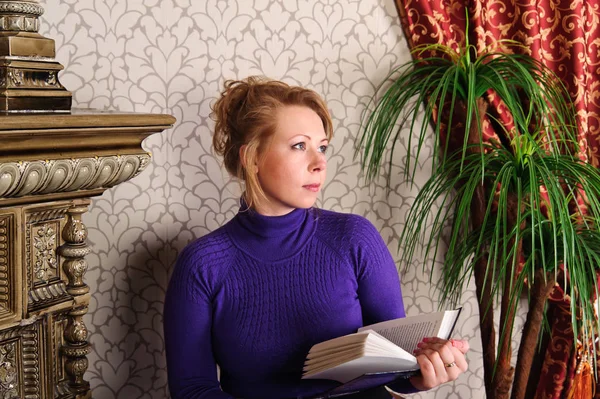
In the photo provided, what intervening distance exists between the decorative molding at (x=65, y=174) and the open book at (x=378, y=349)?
0.54 m

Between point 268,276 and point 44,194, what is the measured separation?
0.57 metres

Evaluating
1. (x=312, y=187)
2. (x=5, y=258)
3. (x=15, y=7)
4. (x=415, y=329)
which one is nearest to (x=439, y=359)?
(x=415, y=329)

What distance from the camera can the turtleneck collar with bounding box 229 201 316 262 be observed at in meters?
1.82

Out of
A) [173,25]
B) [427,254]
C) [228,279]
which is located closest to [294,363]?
[228,279]

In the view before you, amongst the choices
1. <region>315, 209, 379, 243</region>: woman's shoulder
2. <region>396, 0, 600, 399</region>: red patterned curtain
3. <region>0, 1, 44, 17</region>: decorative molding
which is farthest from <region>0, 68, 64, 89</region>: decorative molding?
<region>396, 0, 600, 399</region>: red patterned curtain

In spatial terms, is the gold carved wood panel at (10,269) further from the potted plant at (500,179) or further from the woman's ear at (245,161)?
the potted plant at (500,179)

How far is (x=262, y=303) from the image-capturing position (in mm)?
1811

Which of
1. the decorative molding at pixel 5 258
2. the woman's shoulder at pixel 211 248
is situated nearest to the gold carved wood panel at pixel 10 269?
the decorative molding at pixel 5 258

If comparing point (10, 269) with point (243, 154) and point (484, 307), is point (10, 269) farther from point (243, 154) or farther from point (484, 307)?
point (484, 307)

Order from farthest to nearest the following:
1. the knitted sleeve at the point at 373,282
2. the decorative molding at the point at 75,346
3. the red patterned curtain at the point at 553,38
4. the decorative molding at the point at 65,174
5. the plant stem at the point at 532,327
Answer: the red patterned curtain at the point at 553,38, the plant stem at the point at 532,327, the knitted sleeve at the point at 373,282, the decorative molding at the point at 75,346, the decorative molding at the point at 65,174

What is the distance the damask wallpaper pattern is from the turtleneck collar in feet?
1.12

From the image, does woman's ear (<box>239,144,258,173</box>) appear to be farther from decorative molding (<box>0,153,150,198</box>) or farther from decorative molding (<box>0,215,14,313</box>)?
decorative molding (<box>0,215,14,313</box>)

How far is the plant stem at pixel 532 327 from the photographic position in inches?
82.3

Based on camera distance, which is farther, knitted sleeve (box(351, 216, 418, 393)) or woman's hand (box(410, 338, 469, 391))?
knitted sleeve (box(351, 216, 418, 393))
